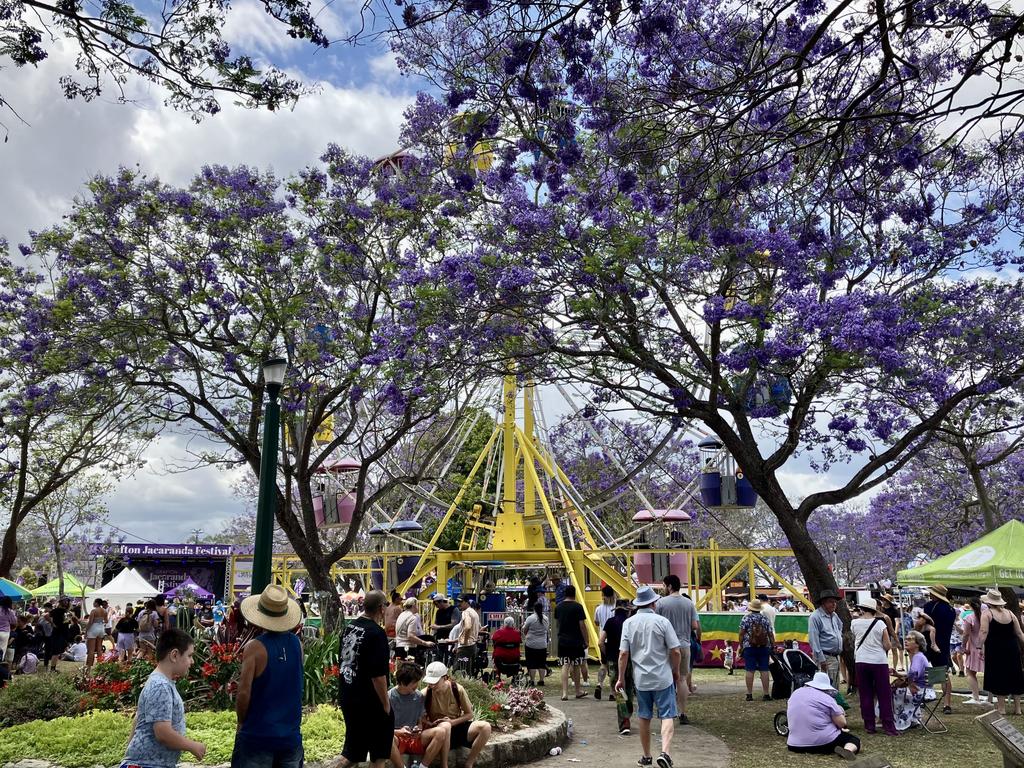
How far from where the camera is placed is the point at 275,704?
555 centimetres

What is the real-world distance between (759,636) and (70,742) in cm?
946

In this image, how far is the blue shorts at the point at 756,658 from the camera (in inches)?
543

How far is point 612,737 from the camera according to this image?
424 inches

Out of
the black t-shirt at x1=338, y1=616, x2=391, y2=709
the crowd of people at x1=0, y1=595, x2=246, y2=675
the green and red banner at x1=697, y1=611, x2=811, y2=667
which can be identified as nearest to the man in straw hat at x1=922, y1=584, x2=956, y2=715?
the green and red banner at x1=697, y1=611, x2=811, y2=667

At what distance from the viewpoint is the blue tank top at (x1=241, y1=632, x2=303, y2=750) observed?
5492mm

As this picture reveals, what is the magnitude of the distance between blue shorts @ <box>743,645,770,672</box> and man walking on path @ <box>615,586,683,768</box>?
17.4ft

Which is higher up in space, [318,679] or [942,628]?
[942,628]

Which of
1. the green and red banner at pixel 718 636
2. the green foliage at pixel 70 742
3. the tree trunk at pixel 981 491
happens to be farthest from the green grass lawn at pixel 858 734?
the tree trunk at pixel 981 491

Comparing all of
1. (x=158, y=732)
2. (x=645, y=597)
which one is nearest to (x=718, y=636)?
(x=645, y=597)

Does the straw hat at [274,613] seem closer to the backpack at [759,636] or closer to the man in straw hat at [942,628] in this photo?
the backpack at [759,636]

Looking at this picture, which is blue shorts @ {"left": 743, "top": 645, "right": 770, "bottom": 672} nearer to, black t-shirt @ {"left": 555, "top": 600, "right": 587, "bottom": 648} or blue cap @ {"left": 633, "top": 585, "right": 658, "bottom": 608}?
black t-shirt @ {"left": 555, "top": 600, "right": 587, "bottom": 648}

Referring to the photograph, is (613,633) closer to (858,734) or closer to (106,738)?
(858,734)

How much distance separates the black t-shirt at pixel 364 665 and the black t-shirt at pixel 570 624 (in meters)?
7.94

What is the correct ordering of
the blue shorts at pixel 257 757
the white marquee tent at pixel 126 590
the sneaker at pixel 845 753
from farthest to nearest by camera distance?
1. the white marquee tent at pixel 126 590
2. the sneaker at pixel 845 753
3. the blue shorts at pixel 257 757
